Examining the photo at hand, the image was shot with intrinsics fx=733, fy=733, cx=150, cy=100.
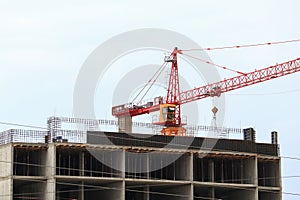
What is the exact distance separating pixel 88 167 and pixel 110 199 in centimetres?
337

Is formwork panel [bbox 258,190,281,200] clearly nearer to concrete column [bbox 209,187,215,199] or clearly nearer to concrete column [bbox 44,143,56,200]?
concrete column [bbox 209,187,215,199]

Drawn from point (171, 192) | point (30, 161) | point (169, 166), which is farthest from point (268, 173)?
point (30, 161)

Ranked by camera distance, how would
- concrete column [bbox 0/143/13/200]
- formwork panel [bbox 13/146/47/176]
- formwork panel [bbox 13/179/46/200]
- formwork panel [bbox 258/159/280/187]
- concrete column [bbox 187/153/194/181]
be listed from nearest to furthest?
concrete column [bbox 0/143/13/200]
formwork panel [bbox 13/179/46/200]
formwork panel [bbox 13/146/47/176]
concrete column [bbox 187/153/194/181]
formwork panel [bbox 258/159/280/187]

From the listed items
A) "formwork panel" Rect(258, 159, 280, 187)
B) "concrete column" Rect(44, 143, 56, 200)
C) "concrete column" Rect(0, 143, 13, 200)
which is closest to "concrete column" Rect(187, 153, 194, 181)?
"formwork panel" Rect(258, 159, 280, 187)

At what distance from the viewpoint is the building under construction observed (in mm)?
57688

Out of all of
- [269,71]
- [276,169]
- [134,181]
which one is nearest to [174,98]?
[269,71]

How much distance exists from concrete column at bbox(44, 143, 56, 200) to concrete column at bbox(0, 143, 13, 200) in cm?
287

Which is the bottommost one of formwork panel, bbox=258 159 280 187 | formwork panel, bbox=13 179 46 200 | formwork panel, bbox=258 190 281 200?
formwork panel, bbox=258 190 281 200

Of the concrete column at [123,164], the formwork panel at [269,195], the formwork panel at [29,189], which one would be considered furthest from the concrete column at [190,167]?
the formwork panel at [29,189]

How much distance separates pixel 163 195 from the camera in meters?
66.6

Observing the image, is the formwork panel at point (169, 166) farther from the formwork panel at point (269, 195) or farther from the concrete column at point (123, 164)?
the formwork panel at point (269, 195)

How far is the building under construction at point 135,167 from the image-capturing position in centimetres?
5769

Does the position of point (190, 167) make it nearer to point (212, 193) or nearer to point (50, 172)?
point (212, 193)

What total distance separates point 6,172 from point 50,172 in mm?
3379
